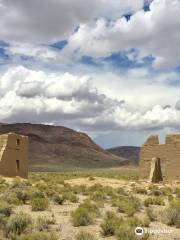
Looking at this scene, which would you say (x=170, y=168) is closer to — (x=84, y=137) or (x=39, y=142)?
(x=39, y=142)

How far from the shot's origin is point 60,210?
17047mm

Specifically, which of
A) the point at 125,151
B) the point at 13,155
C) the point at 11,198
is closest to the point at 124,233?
the point at 11,198

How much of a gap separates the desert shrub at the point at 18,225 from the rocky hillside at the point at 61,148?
301 ft

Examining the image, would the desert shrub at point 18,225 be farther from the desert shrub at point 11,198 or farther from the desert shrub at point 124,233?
the desert shrub at point 11,198

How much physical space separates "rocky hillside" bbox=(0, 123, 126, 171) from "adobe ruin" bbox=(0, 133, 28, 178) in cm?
6710

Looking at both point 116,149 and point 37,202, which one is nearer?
point 37,202

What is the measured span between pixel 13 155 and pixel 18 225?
2376 cm

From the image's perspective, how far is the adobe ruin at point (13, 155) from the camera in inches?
1339

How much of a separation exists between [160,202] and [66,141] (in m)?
117

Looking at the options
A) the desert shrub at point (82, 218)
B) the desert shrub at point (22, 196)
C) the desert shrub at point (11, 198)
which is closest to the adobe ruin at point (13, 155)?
the desert shrub at point (11, 198)

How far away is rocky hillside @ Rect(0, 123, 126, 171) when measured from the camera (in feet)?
376

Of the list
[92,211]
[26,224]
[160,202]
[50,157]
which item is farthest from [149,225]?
[50,157]

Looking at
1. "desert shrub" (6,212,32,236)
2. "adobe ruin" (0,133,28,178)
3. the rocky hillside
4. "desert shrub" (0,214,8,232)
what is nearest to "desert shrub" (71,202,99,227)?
"desert shrub" (6,212,32,236)

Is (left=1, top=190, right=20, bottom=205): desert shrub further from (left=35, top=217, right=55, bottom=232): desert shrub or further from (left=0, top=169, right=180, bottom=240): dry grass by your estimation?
(left=35, top=217, right=55, bottom=232): desert shrub
